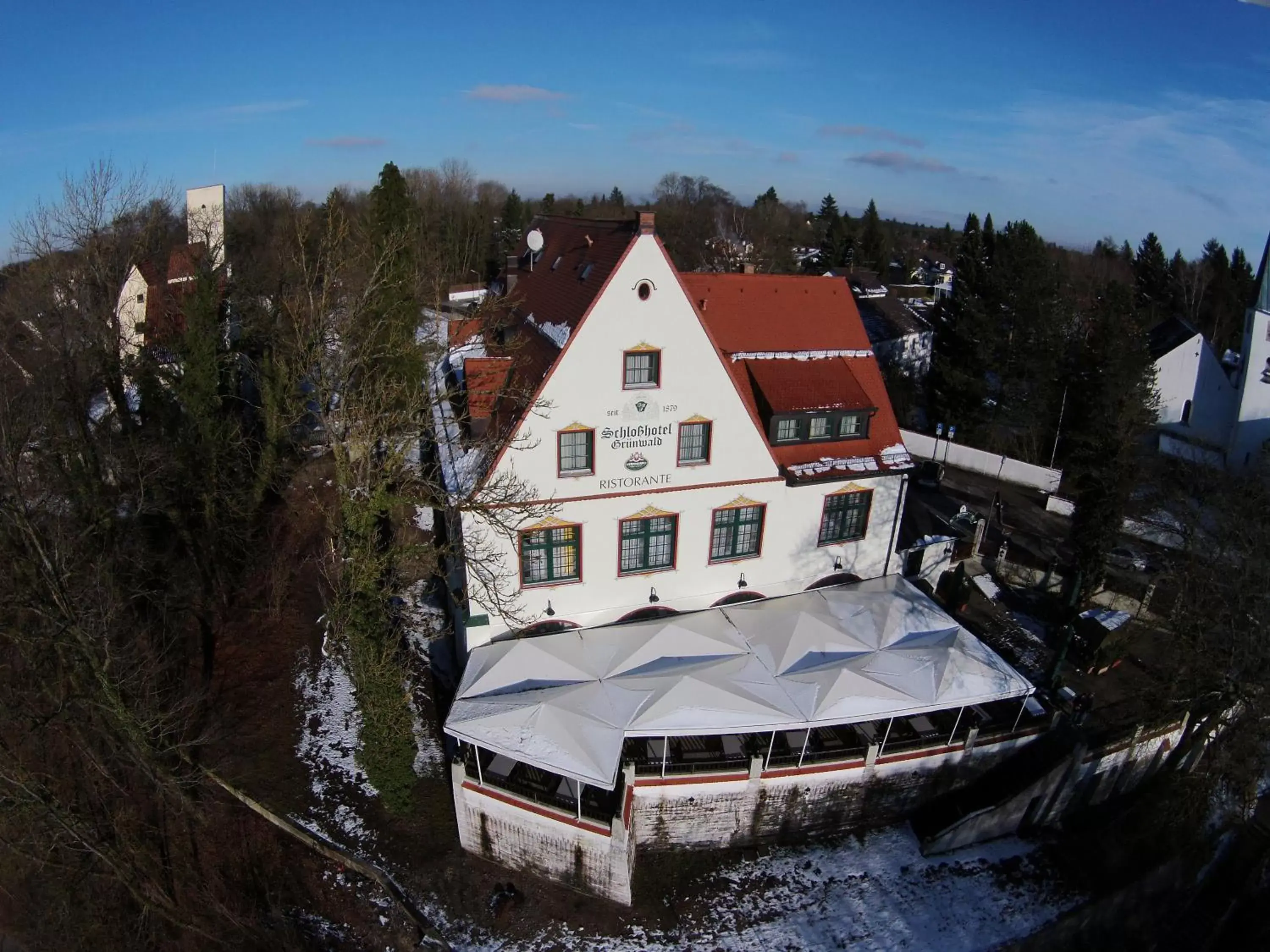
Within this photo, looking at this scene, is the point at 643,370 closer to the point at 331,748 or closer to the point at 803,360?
the point at 803,360

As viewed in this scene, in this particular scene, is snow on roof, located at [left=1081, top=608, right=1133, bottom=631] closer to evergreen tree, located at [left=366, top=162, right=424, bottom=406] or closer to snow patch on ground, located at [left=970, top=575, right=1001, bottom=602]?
snow patch on ground, located at [left=970, top=575, right=1001, bottom=602]

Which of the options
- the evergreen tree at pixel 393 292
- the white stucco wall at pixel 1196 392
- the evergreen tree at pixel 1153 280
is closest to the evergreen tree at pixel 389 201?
the evergreen tree at pixel 393 292

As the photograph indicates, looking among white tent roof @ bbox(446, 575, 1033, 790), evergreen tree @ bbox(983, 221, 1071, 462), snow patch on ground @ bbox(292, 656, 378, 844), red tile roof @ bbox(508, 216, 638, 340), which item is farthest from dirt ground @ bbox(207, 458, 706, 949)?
evergreen tree @ bbox(983, 221, 1071, 462)

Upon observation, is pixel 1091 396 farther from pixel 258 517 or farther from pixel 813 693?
pixel 258 517

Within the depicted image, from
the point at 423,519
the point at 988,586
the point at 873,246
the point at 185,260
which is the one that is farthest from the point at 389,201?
the point at 873,246

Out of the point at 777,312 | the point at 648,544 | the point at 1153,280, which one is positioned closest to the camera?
the point at 648,544

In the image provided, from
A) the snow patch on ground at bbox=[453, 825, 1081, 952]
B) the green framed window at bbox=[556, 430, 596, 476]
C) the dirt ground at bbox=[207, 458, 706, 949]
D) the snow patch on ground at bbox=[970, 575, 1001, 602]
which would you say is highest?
the green framed window at bbox=[556, 430, 596, 476]
